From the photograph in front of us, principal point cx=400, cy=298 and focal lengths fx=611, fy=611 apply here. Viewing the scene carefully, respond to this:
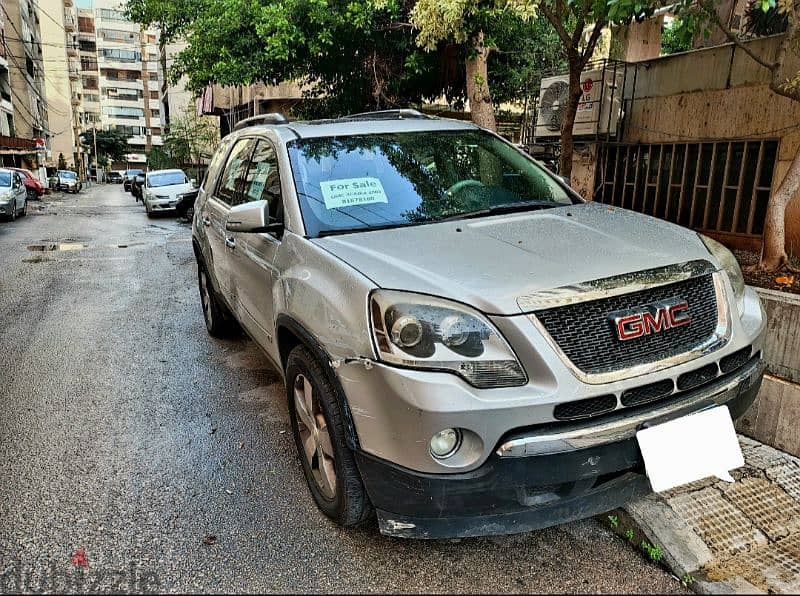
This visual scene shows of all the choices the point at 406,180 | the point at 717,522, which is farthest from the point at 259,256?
the point at 717,522

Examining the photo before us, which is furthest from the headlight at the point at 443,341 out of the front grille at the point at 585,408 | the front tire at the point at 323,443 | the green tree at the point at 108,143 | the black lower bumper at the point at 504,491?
the green tree at the point at 108,143

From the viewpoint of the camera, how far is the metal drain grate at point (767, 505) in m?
2.64

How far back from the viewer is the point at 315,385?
2545 millimetres

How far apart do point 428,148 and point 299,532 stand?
7.18 ft

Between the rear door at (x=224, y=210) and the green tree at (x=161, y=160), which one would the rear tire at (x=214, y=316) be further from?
the green tree at (x=161, y=160)

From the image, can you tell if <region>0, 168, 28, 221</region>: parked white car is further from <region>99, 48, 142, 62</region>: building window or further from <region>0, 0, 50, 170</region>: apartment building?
<region>99, 48, 142, 62</region>: building window

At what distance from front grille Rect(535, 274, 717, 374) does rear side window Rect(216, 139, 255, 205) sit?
271 cm

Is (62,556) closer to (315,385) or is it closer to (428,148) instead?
(315,385)

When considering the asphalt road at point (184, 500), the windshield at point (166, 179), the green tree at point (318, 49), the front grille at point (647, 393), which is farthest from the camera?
the windshield at point (166, 179)

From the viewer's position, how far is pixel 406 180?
3.29 meters

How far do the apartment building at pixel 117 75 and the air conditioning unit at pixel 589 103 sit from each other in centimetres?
8333

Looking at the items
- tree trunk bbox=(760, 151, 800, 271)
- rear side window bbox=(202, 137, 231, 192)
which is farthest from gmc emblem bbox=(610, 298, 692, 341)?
rear side window bbox=(202, 137, 231, 192)

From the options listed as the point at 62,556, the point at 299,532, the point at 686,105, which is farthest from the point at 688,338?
the point at 686,105

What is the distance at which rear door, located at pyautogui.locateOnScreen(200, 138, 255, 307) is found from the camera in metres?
4.18
